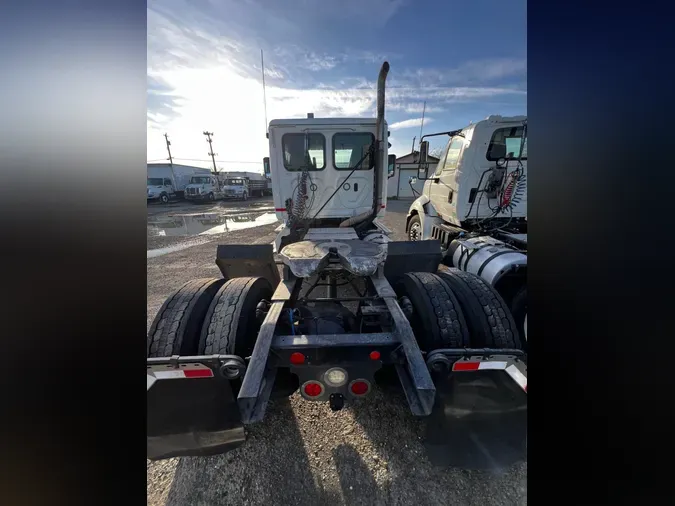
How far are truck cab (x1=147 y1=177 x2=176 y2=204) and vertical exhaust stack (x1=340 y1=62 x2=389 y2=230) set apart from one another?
2500 centimetres

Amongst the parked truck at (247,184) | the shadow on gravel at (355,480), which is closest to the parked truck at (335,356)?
the shadow on gravel at (355,480)

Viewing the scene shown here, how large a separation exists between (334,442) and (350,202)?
379 cm

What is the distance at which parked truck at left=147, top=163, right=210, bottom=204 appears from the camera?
24.3m

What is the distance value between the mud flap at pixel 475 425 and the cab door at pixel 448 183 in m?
3.91

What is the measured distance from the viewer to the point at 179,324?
1886 millimetres

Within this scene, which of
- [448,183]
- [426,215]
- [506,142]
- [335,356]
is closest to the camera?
[335,356]

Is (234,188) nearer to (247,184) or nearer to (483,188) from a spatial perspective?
(247,184)

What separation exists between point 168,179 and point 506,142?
29.9 m

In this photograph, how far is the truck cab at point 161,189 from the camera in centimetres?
2362

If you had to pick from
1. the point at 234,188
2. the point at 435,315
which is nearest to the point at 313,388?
the point at 435,315

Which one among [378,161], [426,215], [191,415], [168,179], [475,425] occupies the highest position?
[168,179]

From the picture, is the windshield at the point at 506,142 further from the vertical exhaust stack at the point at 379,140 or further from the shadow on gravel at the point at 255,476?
the shadow on gravel at the point at 255,476

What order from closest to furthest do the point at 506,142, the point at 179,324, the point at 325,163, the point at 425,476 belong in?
the point at 425,476, the point at 179,324, the point at 506,142, the point at 325,163

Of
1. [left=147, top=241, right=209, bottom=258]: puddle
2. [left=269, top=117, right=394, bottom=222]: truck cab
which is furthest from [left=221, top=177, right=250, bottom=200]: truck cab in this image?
[left=269, top=117, right=394, bottom=222]: truck cab
